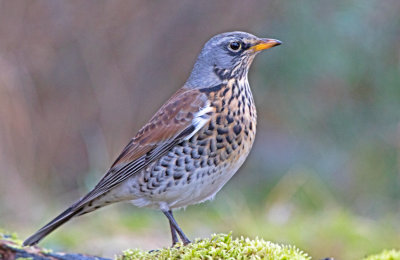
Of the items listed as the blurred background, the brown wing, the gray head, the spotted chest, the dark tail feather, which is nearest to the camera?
the dark tail feather

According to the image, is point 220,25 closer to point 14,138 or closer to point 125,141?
point 125,141

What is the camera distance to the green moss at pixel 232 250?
3.85 m

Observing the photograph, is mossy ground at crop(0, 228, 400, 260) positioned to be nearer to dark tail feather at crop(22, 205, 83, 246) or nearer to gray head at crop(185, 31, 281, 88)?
dark tail feather at crop(22, 205, 83, 246)

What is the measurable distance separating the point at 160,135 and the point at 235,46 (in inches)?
36.4

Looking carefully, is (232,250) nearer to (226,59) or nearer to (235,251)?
(235,251)

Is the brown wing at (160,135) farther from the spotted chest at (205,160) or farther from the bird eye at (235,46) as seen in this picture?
the bird eye at (235,46)

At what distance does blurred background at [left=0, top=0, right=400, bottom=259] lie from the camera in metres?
9.32

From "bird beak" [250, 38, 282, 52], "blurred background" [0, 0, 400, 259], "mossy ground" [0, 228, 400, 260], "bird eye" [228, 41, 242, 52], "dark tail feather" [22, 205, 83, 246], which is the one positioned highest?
"blurred background" [0, 0, 400, 259]

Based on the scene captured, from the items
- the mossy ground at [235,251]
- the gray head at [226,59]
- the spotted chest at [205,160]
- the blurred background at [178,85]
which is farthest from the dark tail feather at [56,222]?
the blurred background at [178,85]

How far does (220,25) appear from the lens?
34.5ft

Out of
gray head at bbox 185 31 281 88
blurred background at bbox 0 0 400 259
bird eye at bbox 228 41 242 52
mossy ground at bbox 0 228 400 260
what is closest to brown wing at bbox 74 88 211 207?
gray head at bbox 185 31 281 88

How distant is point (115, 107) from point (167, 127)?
531 centimetres

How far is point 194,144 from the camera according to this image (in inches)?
201

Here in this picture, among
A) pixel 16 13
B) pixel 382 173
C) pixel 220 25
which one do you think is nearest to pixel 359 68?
pixel 382 173
